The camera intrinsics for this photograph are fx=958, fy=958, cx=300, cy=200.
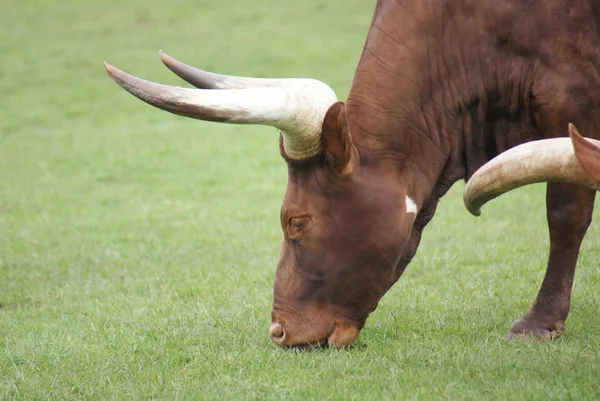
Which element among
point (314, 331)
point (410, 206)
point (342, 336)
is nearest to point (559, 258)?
point (410, 206)

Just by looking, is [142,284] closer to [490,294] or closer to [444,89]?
[490,294]

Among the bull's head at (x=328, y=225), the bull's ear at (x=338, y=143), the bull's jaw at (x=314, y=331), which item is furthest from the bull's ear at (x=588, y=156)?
the bull's jaw at (x=314, y=331)

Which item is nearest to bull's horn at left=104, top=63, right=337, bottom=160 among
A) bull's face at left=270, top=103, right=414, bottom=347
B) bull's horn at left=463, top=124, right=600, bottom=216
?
bull's face at left=270, top=103, right=414, bottom=347

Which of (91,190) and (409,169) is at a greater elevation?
(409,169)

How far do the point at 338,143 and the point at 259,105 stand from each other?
23.3 inches

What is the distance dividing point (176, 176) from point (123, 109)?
4.73 m

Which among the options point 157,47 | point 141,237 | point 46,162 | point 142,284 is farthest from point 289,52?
point 142,284

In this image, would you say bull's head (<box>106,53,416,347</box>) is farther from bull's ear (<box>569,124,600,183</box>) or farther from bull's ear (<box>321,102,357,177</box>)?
bull's ear (<box>569,124,600,183</box>)

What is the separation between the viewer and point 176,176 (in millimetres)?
12688

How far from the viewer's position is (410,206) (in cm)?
530

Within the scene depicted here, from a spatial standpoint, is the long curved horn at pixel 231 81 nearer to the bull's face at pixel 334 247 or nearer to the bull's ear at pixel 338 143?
the bull's ear at pixel 338 143

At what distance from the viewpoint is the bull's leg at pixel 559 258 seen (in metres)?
5.46

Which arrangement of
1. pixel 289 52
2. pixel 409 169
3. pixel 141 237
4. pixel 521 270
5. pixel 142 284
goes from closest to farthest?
1. pixel 409 169
2. pixel 521 270
3. pixel 142 284
4. pixel 141 237
5. pixel 289 52

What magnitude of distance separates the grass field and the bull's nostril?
0.09 metres
